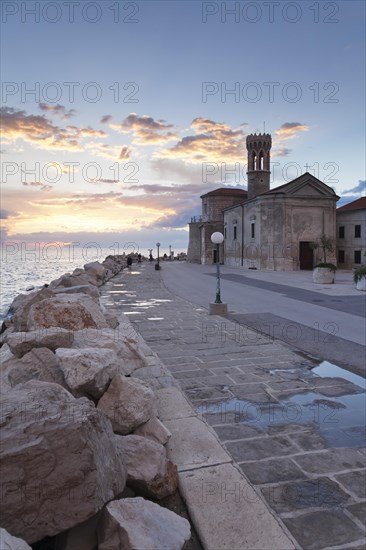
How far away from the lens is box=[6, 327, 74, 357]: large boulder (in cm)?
452

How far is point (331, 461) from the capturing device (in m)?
3.85

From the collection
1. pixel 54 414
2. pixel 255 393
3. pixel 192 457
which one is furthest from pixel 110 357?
pixel 255 393

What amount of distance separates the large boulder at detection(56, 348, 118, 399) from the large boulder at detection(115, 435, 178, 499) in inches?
28.3

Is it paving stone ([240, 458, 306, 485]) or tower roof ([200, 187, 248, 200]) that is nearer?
paving stone ([240, 458, 306, 485])

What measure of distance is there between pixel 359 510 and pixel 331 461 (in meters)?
0.71

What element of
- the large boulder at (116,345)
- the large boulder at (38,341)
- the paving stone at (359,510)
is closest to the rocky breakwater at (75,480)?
the large boulder at (38,341)

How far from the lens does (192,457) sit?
Result: 380cm

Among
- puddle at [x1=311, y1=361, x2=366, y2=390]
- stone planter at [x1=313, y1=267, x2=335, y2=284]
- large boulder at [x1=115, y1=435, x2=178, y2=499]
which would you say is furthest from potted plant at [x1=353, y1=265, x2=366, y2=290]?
large boulder at [x1=115, y1=435, x2=178, y2=499]

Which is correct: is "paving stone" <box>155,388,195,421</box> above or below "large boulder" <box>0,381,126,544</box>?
below

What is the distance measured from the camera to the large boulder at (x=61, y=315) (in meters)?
6.17

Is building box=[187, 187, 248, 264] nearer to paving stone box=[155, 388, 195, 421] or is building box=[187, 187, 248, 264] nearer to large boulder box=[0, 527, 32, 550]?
paving stone box=[155, 388, 195, 421]

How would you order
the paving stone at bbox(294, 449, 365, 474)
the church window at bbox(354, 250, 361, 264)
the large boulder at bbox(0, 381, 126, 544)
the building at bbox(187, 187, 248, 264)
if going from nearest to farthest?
the large boulder at bbox(0, 381, 126, 544) < the paving stone at bbox(294, 449, 365, 474) < the church window at bbox(354, 250, 361, 264) < the building at bbox(187, 187, 248, 264)

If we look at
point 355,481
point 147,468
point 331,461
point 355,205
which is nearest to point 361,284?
point 331,461

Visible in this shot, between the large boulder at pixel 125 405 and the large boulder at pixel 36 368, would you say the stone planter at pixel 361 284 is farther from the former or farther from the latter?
the large boulder at pixel 36 368
